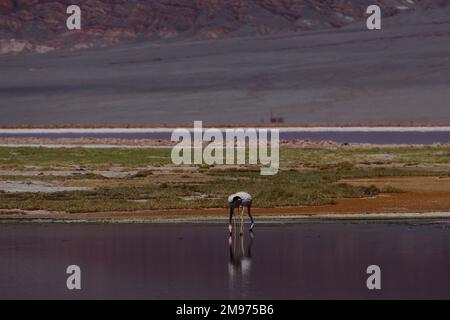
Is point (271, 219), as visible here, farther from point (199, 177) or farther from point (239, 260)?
point (199, 177)

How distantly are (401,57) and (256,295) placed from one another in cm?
14643

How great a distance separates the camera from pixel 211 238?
2750 cm

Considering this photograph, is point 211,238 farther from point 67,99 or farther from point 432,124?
point 67,99

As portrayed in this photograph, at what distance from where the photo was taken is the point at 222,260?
23828mm

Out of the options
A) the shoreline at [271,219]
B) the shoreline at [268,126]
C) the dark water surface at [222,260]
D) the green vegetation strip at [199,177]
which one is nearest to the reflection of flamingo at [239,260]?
the dark water surface at [222,260]

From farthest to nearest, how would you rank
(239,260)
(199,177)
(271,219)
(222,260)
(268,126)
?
(268,126)
(199,177)
(271,219)
(222,260)
(239,260)

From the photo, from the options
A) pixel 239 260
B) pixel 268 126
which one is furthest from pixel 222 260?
pixel 268 126

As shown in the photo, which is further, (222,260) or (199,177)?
(199,177)

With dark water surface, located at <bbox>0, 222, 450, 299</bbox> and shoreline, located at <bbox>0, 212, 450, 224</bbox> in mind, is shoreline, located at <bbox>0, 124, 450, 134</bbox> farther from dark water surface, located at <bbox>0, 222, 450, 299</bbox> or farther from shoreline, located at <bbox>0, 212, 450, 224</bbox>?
dark water surface, located at <bbox>0, 222, 450, 299</bbox>

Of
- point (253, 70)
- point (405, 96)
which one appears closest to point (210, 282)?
point (405, 96)

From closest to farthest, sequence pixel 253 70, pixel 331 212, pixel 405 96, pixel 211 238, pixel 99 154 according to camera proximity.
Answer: pixel 211 238 → pixel 331 212 → pixel 99 154 → pixel 405 96 → pixel 253 70

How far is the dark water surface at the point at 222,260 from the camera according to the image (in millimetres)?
20328

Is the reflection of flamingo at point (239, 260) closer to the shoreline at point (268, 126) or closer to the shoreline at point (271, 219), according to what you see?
the shoreline at point (271, 219)

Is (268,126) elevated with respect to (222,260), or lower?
elevated
